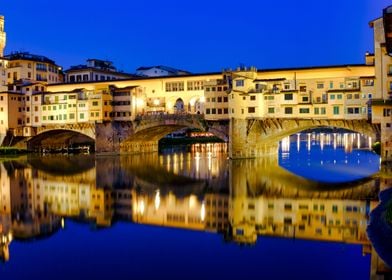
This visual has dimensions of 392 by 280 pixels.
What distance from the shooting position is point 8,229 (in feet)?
78.7

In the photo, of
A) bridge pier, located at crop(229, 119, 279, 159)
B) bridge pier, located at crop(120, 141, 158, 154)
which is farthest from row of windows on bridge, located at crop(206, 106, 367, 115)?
bridge pier, located at crop(120, 141, 158, 154)

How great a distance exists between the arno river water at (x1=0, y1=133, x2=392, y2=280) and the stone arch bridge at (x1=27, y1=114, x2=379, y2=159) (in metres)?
10.4

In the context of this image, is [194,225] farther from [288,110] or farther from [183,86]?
[183,86]

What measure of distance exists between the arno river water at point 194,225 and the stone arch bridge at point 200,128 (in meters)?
10.4

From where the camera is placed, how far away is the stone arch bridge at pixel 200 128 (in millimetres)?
53925

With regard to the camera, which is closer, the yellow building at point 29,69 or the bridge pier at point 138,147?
the bridge pier at point 138,147

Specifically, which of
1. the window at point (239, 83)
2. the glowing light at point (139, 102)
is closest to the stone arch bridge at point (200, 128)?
the glowing light at point (139, 102)

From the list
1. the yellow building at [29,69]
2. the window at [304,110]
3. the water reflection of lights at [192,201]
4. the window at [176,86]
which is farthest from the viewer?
the yellow building at [29,69]

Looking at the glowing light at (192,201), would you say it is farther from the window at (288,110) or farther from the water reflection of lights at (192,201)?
the window at (288,110)

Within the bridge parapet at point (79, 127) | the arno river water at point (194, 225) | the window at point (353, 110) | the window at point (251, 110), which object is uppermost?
the window at point (251, 110)

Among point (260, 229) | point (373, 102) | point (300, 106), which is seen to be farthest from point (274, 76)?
point (260, 229)

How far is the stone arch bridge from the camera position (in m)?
53.9

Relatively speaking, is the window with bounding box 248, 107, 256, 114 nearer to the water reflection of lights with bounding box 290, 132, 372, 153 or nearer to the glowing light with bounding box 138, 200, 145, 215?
the water reflection of lights with bounding box 290, 132, 372, 153

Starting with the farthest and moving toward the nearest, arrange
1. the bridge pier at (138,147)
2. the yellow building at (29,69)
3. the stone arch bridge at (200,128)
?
the yellow building at (29,69)
the bridge pier at (138,147)
the stone arch bridge at (200,128)
